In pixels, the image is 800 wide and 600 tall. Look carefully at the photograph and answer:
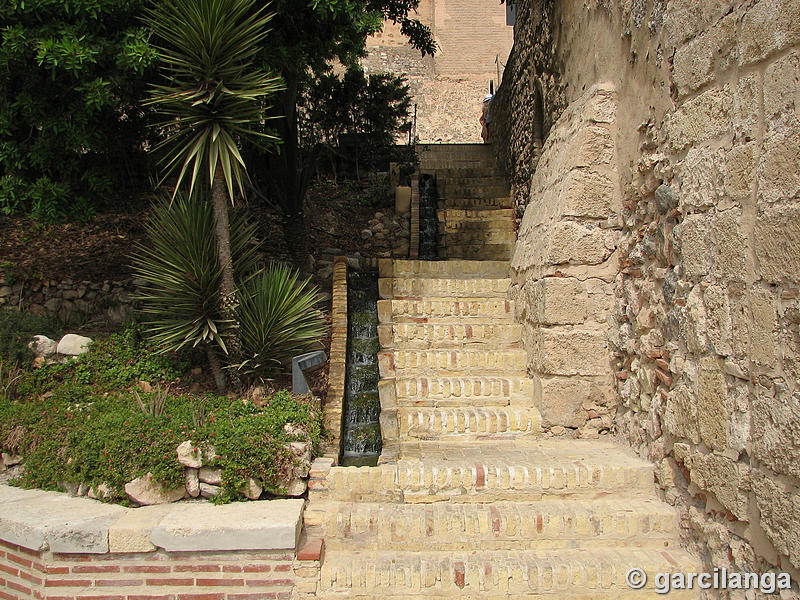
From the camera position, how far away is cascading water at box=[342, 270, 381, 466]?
4473 mm

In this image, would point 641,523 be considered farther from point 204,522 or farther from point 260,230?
point 260,230

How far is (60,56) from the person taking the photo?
4020 millimetres

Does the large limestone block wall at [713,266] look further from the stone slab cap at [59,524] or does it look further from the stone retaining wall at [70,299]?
the stone retaining wall at [70,299]

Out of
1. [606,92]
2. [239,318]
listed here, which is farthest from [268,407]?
[606,92]

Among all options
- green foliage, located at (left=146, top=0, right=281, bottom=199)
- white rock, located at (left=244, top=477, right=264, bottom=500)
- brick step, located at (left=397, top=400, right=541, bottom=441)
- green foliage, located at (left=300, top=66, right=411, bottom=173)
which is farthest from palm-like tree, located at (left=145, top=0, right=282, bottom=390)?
green foliage, located at (left=300, top=66, right=411, bottom=173)

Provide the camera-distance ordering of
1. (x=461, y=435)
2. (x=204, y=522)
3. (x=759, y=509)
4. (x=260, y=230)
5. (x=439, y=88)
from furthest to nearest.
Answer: (x=439, y=88), (x=260, y=230), (x=461, y=435), (x=204, y=522), (x=759, y=509)

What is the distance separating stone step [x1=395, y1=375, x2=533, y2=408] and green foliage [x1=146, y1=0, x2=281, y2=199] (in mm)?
2152

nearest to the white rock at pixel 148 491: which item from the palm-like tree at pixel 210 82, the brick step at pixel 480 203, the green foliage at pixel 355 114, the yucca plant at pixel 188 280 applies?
the yucca plant at pixel 188 280

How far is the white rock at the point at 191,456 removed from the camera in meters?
3.42

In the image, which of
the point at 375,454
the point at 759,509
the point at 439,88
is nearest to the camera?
the point at 759,509

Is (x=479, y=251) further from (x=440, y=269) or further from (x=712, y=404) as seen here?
(x=712, y=404)

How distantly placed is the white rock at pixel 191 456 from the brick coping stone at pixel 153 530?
0.31m

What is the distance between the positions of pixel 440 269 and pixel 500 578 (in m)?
3.61

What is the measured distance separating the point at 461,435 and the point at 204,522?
6.18 feet
